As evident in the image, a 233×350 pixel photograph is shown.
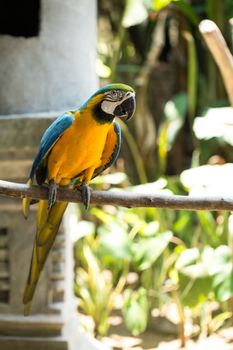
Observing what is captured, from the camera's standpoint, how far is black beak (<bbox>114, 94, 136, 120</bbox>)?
4.34 ft

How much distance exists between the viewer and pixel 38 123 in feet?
6.51

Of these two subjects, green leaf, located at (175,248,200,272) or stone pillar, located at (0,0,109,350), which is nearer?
stone pillar, located at (0,0,109,350)

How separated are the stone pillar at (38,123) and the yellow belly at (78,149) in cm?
42

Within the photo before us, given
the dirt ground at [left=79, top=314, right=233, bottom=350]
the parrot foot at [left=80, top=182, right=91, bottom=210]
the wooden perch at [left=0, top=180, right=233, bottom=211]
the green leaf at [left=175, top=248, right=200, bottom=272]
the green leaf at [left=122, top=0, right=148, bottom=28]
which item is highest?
the green leaf at [left=122, top=0, right=148, bottom=28]

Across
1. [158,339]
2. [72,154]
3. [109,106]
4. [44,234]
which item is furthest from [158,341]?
[109,106]

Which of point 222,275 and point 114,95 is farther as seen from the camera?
point 222,275

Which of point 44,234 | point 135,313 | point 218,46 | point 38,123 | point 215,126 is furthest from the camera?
point 135,313

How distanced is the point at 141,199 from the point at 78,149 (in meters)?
0.23

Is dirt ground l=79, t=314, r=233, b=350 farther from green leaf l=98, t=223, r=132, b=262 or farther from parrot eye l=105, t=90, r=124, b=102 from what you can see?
parrot eye l=105, t=90, r=124, b=102

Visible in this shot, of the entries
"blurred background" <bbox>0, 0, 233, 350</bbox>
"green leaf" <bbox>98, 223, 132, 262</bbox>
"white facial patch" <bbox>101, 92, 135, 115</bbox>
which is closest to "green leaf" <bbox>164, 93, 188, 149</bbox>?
"blurred background" <bbox>0, 0, 233, 350</bbox>

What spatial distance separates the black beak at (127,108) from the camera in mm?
1323

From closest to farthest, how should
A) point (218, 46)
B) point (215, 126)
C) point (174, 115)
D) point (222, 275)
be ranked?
point (218, 46) < point (215, 126) < point (222, 275) < point (174, 115)

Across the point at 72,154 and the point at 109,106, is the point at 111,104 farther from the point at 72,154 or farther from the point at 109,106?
the point at 72,154

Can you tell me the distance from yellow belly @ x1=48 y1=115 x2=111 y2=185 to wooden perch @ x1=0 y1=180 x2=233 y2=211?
0.14 metres
